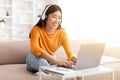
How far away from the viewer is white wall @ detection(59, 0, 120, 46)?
3.45 meters

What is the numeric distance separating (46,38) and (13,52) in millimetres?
512

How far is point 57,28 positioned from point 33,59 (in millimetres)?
476

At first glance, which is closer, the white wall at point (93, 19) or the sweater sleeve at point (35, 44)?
the sweater sleeve at point (35, 44)

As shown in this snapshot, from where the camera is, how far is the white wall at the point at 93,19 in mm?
3445

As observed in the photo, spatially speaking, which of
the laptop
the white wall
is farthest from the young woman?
the white wall

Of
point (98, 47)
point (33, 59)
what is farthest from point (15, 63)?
point (98, 47)

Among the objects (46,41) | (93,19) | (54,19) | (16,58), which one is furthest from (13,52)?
(93,19)

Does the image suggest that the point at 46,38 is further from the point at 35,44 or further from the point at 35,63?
the point at 35,63

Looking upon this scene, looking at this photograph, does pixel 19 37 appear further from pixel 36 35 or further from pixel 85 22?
pixel 36 35

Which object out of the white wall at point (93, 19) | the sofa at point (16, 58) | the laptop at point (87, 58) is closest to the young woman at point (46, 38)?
the sofa at point (16, 58)

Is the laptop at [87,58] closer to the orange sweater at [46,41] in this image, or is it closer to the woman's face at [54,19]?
the orange sweater at [46,41]

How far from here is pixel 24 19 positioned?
570cm

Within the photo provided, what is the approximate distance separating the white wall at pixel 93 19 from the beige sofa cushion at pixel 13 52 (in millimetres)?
1338

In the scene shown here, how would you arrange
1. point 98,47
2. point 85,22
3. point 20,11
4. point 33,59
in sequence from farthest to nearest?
1. point 20,11
2. point 85,22
3. point 33,59
4. point 98,47
